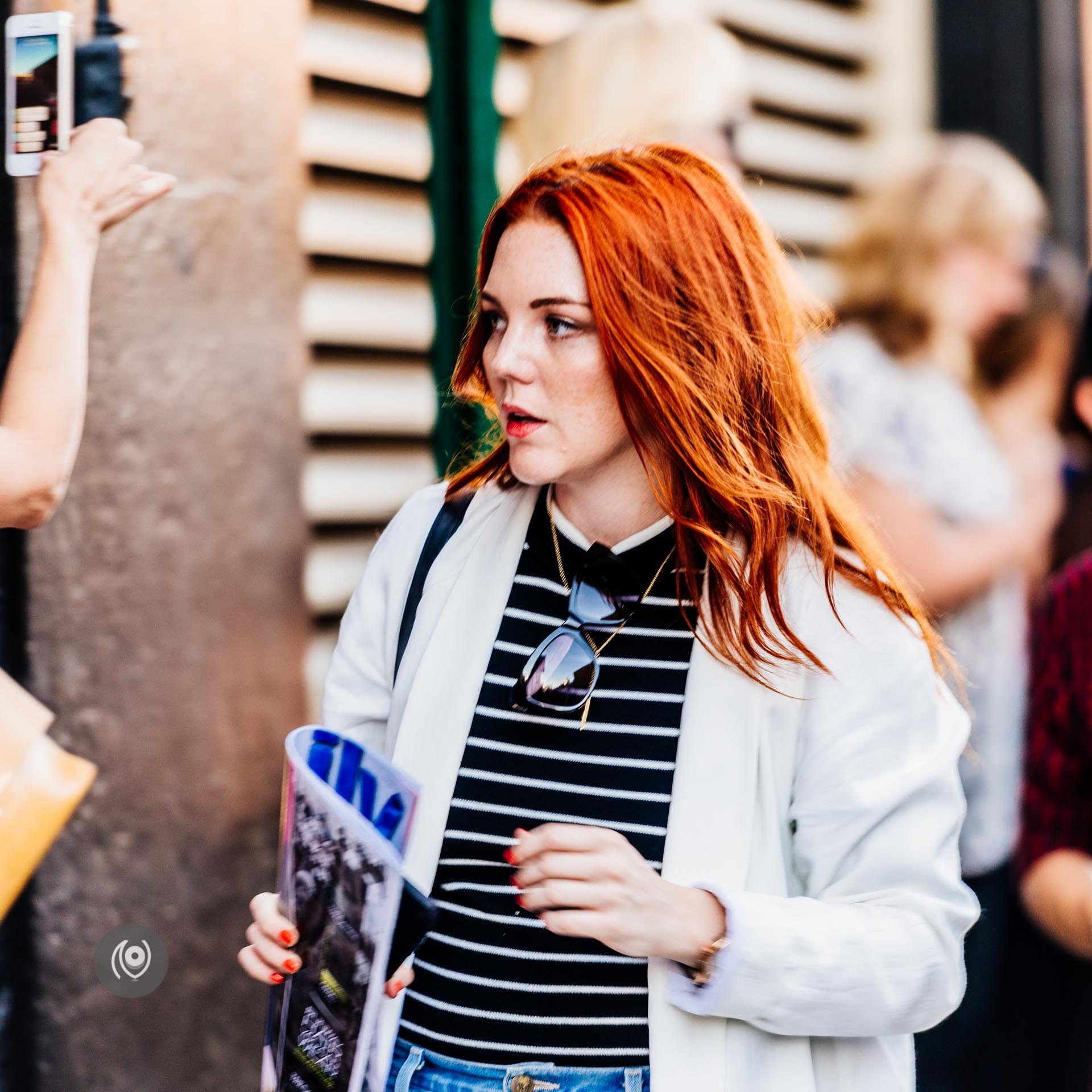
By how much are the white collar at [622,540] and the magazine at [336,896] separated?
0.48m

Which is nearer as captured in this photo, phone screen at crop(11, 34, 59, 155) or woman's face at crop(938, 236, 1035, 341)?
phone screen at crop(11, 34, 59, 155)

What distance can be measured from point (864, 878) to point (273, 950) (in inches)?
27.6

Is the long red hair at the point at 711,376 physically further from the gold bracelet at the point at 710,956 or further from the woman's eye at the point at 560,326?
the gold bracelet at the point at 710,956

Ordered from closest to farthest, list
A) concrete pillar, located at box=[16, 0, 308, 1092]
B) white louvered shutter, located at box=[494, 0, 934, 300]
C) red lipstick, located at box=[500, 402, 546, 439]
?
red lipstick, located at box=[500, 402, 546, 439]
concrete pillar, located at box=[16, 0, 308, 1092]
white louvered shutter, located at box=[494, 0, 934, 300]

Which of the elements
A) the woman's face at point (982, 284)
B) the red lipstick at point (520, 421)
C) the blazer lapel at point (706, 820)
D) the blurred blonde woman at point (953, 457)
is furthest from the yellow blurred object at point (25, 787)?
the woman's face at point (982, 284)

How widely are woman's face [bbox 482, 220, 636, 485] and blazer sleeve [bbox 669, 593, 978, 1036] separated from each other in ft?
1.40

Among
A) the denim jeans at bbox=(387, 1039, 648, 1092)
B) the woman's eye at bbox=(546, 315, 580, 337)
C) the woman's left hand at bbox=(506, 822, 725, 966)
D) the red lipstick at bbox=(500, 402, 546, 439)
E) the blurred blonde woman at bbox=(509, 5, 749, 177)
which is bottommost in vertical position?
the denim jeans at bbox=(387, 1039, 648, 1092)

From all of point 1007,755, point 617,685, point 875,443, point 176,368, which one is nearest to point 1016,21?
point 875,443

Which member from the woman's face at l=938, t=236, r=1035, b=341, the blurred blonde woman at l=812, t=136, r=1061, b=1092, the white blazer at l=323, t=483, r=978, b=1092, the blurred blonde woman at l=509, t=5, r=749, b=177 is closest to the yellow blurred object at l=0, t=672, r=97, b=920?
the white blazer at l=323, t=483, r=978, b=1092

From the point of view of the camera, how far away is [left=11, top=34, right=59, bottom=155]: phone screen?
2072 mm

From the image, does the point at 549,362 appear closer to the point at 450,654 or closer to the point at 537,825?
the point at 450,654

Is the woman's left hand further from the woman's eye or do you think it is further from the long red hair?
the woman's eye

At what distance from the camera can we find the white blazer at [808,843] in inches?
60.5

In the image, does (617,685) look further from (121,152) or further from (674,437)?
(121,152)
